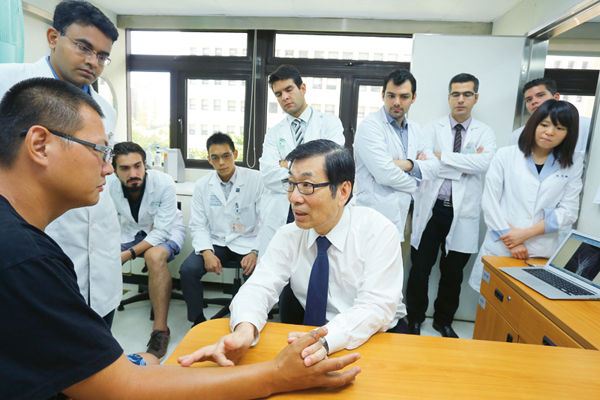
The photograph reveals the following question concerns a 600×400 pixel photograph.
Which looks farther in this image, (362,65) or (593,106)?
(362,65)

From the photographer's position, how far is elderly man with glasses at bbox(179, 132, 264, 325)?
2586 millimetres

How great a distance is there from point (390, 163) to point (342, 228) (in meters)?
0.95

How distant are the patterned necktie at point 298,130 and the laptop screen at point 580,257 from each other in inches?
60.3

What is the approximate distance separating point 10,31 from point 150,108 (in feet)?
9.61

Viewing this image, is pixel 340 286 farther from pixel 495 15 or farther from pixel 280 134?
pixel 495 15

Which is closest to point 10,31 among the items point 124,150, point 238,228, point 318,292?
point 124,150

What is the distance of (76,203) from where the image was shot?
2.53ft

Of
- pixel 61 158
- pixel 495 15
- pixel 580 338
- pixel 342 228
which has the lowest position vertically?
pixel 580 338

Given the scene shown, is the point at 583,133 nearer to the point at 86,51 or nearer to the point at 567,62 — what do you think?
the point at 567,62

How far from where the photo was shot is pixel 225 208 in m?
2.68

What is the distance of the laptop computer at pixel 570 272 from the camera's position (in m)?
1.42

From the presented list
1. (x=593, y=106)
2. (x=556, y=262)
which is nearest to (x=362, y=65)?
(x=593, y=106)

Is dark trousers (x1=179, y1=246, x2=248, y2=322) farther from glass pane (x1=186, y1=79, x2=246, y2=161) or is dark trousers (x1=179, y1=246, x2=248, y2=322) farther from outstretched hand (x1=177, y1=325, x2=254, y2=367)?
glass pane (x1=186, y1=79, x2=246, y2=161)

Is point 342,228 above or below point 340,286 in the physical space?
above
